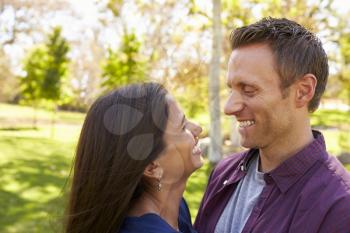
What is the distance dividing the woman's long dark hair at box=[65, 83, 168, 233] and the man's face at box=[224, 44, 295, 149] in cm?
44

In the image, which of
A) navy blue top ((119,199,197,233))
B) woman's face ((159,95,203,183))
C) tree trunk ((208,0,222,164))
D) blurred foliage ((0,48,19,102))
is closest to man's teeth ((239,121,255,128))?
woman's face ((159,95,203,183))

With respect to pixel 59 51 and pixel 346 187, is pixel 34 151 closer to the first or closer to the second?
pixel 59 51

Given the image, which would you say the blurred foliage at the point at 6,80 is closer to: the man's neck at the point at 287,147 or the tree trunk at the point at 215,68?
the tree trunk at the point at 215,68

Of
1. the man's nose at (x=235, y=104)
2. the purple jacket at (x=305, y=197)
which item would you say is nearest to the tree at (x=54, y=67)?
the man's nose at (x=235, y=104)

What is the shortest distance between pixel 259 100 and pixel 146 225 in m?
0.81

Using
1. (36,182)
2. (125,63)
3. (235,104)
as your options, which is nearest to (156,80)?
(235,104)

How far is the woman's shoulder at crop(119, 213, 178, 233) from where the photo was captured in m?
1.99

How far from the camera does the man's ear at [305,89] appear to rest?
238 cm

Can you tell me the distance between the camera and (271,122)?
2381 millimetres

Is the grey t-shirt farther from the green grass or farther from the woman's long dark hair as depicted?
the green grass

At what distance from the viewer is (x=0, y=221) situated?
23.8ft

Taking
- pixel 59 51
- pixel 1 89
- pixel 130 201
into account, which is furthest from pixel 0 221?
pixel 1 89

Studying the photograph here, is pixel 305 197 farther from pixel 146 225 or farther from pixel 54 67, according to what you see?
pixel 54 67

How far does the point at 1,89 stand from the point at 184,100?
2406cm
